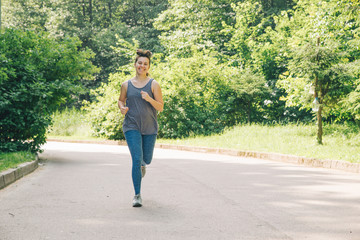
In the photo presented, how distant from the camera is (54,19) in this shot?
41781 mm

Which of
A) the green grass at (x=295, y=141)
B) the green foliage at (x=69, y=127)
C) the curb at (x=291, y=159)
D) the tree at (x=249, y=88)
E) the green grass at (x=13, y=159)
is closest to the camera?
the green grass at (x=13, y=159)

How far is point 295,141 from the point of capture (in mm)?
16172

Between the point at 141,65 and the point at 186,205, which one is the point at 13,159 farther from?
the point at 186,205

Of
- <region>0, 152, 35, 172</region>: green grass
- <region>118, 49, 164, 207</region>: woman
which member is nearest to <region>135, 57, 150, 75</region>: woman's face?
<region>118, 49, 164, 207</region>: woman

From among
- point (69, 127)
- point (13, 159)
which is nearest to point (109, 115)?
point (69, 127)

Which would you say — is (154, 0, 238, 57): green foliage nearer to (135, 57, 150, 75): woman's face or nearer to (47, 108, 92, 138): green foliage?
(47, 108, 92, 138): green foliage

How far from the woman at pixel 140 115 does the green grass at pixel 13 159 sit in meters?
3.58

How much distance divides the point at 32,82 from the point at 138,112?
22.0 ft

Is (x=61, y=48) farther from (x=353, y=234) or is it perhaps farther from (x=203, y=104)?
(x=203, y=104)

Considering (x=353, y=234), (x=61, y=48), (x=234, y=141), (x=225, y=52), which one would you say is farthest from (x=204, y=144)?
(x=225, y=52)

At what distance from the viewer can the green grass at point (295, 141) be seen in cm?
1241

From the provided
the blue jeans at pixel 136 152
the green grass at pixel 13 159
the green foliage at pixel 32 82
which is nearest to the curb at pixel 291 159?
the green foliage at pixel 32 82

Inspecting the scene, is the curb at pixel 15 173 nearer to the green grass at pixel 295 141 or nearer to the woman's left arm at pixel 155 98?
the woman's left arm at pixel 155 98

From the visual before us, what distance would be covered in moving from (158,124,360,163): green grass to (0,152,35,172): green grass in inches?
272
